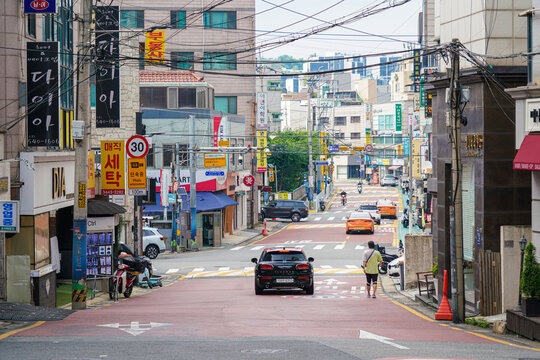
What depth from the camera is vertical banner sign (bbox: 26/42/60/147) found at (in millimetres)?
20766

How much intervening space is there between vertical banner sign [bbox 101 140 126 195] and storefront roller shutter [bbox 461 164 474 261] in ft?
36.6

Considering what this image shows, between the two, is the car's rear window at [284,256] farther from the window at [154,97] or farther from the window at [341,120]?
the window at [341,120]

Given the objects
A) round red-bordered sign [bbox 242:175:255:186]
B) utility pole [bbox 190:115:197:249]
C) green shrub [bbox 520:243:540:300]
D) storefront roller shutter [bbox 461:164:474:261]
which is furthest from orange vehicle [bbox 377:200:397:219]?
green shrub [bbox 520:243:540:300]

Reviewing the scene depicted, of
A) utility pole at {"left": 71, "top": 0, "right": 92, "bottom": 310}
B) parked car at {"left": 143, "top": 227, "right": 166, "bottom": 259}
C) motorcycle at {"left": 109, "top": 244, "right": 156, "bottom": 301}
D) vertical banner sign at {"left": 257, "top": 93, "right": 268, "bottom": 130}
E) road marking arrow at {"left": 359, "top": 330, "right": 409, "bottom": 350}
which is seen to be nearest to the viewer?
road marking arrow at {"left": 359, "top": 330, "right": 409, "bottom": 350}

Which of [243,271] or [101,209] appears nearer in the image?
[101,209]

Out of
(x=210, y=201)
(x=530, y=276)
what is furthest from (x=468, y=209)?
(x=210, y=201)

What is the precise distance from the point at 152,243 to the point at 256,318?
95.6ft

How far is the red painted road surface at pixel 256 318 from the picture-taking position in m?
15.5

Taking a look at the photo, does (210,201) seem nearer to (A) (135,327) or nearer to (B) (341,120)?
(A) (135,327)

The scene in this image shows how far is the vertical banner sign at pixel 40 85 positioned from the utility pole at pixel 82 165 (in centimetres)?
72

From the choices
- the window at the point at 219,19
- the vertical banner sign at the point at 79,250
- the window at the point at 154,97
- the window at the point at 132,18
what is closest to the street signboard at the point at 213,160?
the window at the point at 154,97

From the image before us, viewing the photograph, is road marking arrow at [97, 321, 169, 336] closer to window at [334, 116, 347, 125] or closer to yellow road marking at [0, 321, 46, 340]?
yellow road marking at [0, 321, 46, 340]

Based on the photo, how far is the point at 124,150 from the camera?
89.0 feet

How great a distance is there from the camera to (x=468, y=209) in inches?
822
